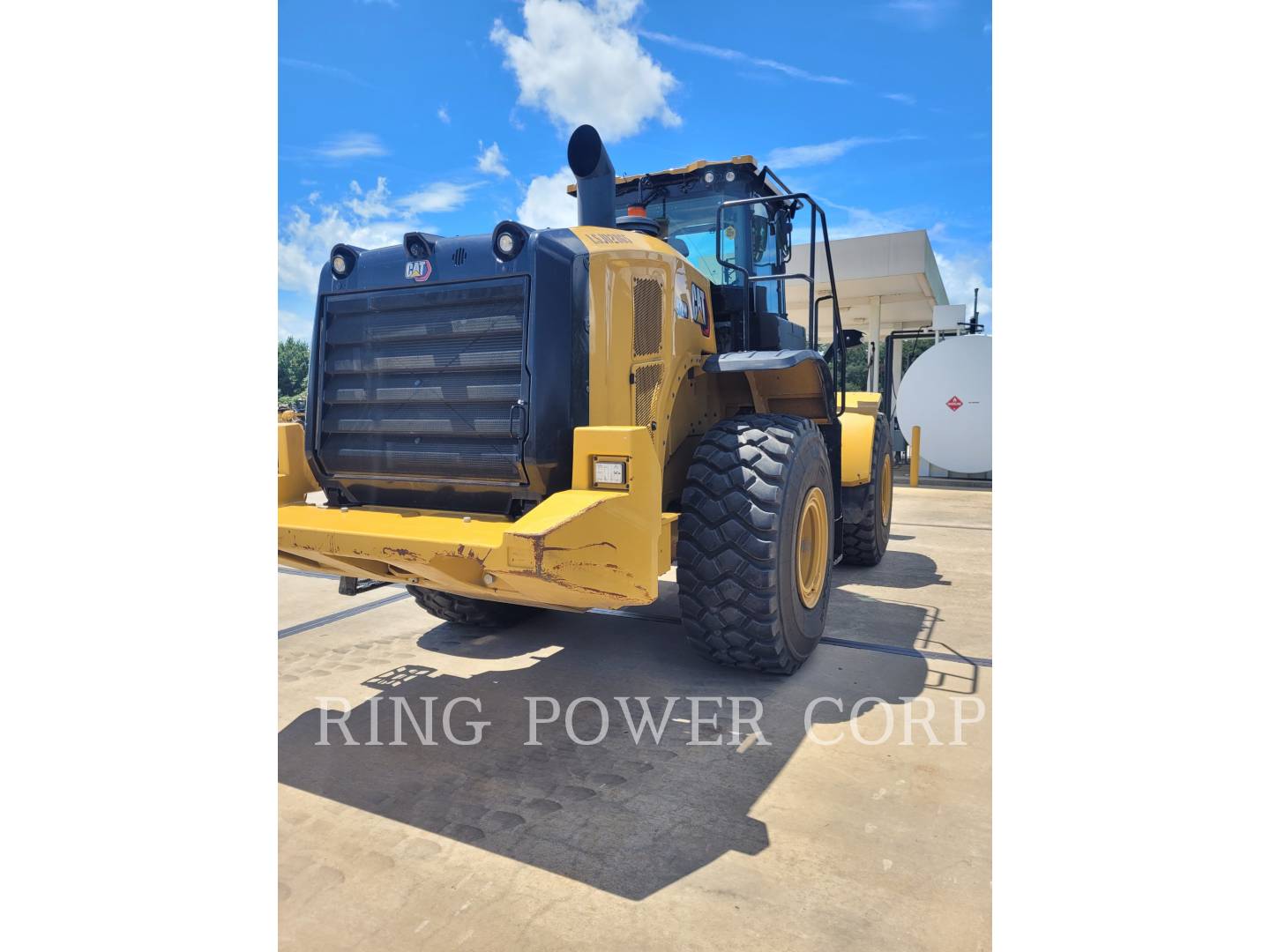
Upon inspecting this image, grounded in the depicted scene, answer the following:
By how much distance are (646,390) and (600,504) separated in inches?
35.2

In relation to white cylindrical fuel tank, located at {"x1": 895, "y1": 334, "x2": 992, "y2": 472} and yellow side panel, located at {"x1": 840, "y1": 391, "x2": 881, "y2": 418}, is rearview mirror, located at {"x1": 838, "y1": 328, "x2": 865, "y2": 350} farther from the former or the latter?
white cylindrical fuel tank, located at {"x1": 895, "y1": 334, "x2": 992, "y2": 472}

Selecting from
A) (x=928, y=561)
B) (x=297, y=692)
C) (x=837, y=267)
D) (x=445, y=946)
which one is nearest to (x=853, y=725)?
(x=445, y=946)

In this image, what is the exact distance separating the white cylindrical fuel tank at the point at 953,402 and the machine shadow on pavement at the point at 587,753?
10.2m

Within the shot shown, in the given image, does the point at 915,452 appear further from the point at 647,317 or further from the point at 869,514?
the point at 647,317

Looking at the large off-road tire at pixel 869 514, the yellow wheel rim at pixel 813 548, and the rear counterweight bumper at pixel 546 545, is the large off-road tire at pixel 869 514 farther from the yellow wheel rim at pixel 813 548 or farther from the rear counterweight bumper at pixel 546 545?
the rear counterweight bumper at pixel 546 545

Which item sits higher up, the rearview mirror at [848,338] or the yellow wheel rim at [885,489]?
the rearview mirror at [848,338]

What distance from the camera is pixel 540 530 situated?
282cm

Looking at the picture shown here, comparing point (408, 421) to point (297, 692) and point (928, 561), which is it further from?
point (928, 561)

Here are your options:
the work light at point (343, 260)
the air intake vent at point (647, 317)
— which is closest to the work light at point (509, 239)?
the air intake vent at point (647, 317)

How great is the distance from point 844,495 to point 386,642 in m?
3.82

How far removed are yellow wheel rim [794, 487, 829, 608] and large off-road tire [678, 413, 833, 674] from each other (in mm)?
203

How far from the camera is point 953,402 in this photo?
1423cm

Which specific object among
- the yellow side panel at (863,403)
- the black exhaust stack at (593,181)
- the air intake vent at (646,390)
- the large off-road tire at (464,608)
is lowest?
the large off-road tire at (464,608)

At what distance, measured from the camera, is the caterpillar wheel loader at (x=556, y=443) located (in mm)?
3100
